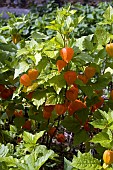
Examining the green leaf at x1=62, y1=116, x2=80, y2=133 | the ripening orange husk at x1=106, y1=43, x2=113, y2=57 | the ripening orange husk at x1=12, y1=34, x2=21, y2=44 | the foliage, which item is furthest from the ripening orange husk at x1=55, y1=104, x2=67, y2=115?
the ripening orange husk at x1=12, y1=34, x2=21, y2=44

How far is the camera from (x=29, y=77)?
64.6 inches

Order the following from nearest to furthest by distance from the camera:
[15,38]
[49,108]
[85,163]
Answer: [85,163], [49,108], [15,38]

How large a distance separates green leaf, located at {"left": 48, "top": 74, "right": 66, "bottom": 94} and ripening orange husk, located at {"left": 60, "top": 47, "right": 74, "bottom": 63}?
9 centimetres

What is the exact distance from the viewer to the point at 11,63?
1786 mm

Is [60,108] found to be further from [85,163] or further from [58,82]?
[85,163]

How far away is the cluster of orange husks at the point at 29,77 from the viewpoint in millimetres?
1638

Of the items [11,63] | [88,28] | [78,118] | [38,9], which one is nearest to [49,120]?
[78,118]

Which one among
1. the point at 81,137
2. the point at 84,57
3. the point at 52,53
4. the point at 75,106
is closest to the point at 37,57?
the point at 52,53

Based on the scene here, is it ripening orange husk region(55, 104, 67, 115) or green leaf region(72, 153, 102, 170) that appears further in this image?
ripening orange husk region(55, 104, 67, 115)

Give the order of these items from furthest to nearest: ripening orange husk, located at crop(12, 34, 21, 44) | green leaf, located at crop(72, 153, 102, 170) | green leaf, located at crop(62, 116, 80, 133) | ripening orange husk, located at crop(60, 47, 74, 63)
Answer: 1. ripening orange husk, located at crop(12, 34, 21, 44)
2. green leaf, located at crop(62, 116, 80, 133)
3. ripening orange husk, located at crop(60, 47, 74, 63)
4. green leaf, located at crop(72, 153, 102, 170)

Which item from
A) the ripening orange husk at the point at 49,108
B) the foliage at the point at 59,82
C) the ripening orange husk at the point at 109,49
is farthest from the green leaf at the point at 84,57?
the ripening orange husk at the point at 49,108

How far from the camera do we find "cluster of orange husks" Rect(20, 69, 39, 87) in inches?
64.5

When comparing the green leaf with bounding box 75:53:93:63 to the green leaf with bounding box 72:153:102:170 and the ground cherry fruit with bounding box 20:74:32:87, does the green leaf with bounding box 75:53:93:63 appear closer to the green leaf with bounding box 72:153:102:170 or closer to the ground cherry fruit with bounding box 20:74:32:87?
the ground cherry fruit with bounding box 20:74:32:87

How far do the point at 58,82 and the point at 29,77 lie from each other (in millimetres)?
112
